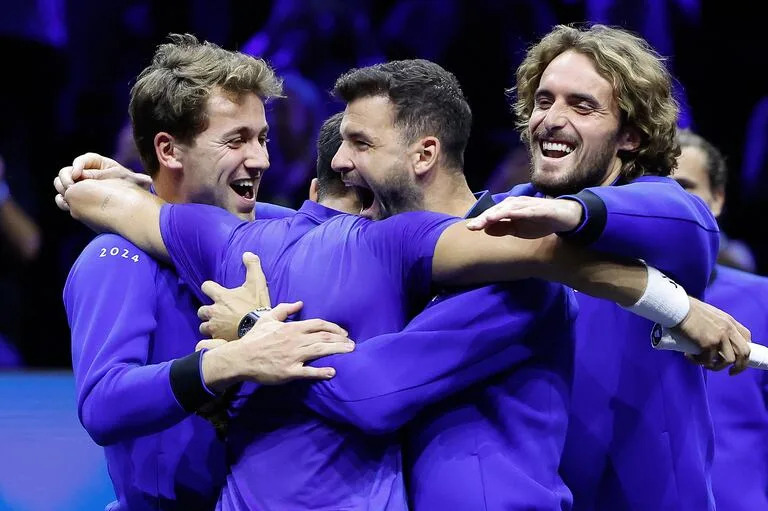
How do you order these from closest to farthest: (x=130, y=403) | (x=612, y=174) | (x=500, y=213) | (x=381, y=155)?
(x=500, y=213), (x=130, y=403), (x=381, y=155), (x=612, y=174)

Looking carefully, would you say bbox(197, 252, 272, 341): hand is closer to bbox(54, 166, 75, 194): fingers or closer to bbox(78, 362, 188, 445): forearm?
bbox(78, 362, 188, 445): forearm

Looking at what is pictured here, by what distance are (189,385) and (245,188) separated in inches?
26.4

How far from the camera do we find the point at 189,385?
2156 mm

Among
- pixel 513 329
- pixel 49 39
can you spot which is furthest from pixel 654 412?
pixel 49 39

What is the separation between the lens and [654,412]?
8.01ft

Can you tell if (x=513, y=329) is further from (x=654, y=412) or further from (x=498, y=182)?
(x=498, y=182)

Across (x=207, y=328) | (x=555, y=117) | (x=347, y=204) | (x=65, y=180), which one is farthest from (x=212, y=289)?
(x=555, y=117)

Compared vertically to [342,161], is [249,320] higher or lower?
lower

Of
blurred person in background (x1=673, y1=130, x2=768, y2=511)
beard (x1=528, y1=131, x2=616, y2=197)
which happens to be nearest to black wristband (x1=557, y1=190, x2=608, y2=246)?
beard (x1=528, y1=131, x2=616, y2=197)

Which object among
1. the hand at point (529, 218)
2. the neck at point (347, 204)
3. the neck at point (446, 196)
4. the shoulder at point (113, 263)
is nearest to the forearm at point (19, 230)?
the shoulder at point (113, 263)

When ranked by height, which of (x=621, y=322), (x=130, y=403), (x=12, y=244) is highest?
(x=130, y=403)

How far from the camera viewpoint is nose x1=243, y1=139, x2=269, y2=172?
2.64m

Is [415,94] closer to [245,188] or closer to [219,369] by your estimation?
[245,188]

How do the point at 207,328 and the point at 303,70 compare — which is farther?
the point at 303,70
